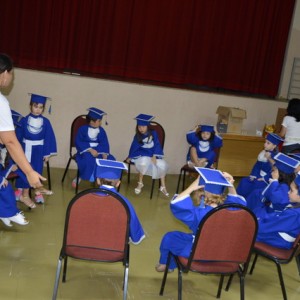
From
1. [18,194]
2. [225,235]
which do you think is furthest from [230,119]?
[225,235]

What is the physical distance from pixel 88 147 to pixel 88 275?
2384mm

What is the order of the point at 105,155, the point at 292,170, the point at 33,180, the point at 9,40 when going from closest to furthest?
the point at 33,180 < the point at 292,170 < the point at 105,155 < the point at 9,40

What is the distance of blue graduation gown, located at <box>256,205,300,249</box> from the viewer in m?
3.29

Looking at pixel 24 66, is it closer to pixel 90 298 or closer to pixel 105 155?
pixel 105 155

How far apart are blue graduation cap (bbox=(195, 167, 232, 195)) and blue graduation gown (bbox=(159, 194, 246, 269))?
141 millimetres

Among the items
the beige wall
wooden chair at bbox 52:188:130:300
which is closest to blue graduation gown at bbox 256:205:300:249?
wooden chair at bbox 52:188:130:300

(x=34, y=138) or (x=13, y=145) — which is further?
(x=34, y=138)

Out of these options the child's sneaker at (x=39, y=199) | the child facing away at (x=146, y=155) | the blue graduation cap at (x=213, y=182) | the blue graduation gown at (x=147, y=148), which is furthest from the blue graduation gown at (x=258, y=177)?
the child's sneaker at (x=39, y=199)


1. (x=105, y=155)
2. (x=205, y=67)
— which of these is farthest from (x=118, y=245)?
(x=205, y=67)

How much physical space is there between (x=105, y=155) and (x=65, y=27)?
2334 mm

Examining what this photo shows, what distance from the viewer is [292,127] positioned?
609 cm

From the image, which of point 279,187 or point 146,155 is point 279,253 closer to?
point 279,187

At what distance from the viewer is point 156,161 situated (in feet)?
19.2

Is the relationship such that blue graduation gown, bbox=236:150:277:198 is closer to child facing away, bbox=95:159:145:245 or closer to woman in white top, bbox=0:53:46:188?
child facing away, bbox=95:159:145:245
